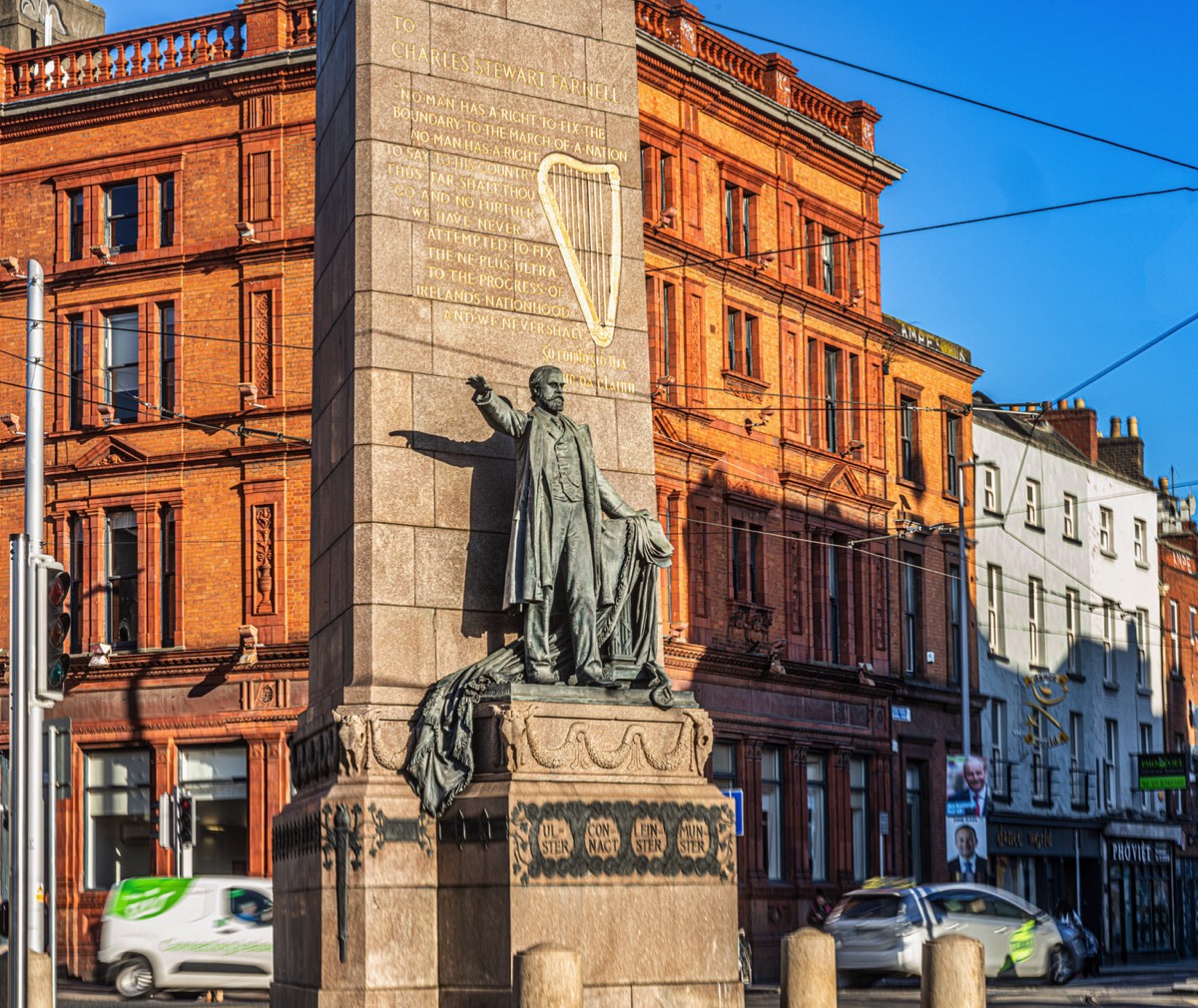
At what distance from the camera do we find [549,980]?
14.3 metres

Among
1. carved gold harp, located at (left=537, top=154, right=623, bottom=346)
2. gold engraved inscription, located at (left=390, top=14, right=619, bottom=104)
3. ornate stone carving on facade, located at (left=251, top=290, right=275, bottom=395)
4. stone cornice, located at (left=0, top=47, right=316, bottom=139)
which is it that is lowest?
carved gold harp, located at (left=537, top=154, right=623, bottom=346)

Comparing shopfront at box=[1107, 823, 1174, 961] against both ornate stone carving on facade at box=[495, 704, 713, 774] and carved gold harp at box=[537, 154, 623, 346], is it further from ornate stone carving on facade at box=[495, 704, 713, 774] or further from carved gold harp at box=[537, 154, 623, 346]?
ornate stone carving on facade at box=[495, 704, 713, 774]

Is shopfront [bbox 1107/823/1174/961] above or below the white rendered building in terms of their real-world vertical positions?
below

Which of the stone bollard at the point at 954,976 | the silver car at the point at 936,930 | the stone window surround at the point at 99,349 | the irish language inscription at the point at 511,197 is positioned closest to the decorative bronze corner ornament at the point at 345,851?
the irish language inscription at the point at 511,197

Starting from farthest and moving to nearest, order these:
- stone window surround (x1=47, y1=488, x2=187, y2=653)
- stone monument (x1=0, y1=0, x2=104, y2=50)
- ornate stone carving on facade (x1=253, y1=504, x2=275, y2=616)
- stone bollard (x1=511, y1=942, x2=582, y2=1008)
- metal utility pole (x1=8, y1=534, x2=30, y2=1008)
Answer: stone monument (x1=0, y1=0, x2=104, y2=50)
stone window surround (x1=47, y1=488, x2=187, y2=653)
ornate stone carving on facade (x1=253, y1=504, x2=275, y2=616)
metal utility pole (x1=8, y1=534, x2=30, y2=1008)
stone bollard (x1=511, y1=942, x2=582, y2=1008)

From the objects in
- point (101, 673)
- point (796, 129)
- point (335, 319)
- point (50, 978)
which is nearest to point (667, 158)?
point (796, 129)

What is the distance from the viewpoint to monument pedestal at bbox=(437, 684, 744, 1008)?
17.9 m

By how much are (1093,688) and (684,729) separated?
53.5 m

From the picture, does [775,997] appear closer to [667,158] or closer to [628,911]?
[628,911]

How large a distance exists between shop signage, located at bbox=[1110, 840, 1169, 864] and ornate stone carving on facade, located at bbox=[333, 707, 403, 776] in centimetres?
5395

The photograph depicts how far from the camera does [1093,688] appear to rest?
70.4m

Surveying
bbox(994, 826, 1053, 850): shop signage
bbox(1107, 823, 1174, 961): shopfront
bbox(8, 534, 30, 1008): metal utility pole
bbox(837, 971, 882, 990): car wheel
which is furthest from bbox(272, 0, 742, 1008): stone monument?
bbox(1107, 823, 1174, 961): shopfront

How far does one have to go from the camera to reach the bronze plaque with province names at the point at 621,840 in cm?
1795

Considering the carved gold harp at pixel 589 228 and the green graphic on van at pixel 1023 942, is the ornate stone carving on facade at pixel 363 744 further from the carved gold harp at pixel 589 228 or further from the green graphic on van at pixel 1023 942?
the green graphic on van at pixel 1023 942
